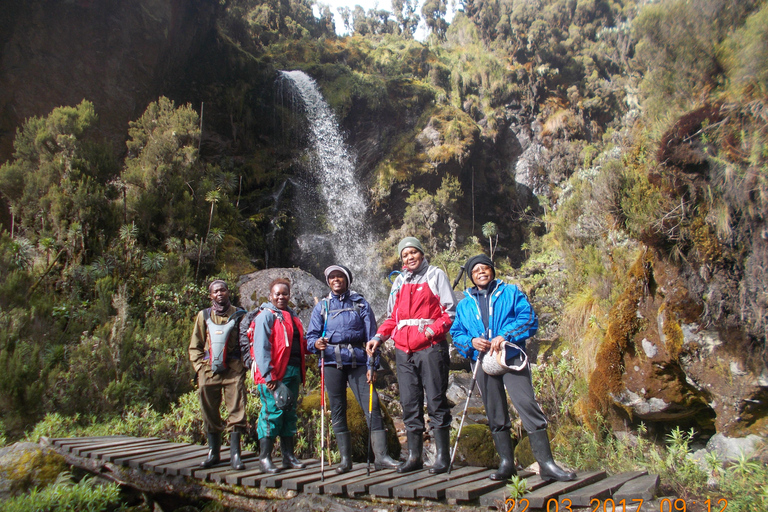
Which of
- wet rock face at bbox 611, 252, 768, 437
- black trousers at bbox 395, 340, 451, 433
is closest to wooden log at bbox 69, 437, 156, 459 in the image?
black trousers at bbox 395, 340, 451, 433

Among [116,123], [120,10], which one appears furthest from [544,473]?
[120,10]

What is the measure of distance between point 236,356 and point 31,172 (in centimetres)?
1087

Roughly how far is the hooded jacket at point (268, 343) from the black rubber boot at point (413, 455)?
1.19m

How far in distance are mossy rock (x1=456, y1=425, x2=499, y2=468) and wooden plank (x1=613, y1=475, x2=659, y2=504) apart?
4.37m

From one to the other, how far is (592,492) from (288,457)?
262 cm

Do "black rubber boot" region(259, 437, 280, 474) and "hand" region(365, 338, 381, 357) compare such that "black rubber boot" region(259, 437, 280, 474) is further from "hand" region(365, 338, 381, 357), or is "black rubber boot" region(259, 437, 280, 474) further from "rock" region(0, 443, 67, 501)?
"rock" region(0, 443, 67, 501)

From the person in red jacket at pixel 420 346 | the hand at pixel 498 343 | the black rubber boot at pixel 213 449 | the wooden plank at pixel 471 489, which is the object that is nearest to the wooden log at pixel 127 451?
the black rubber boot at pixel 213 449

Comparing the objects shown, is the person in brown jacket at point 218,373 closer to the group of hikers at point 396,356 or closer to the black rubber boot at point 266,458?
the group of hikers at point 396,356

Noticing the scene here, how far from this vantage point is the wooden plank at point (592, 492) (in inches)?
94.2

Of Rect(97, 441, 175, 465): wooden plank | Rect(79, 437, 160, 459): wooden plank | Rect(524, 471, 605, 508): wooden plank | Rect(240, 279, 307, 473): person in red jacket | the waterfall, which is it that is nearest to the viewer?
Rect(524, 471, 605, 508): wooden plank

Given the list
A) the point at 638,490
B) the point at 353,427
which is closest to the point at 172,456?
the point at 353,427

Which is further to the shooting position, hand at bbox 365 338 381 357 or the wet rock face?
the wet rock face

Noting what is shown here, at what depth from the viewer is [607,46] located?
31.2 metres

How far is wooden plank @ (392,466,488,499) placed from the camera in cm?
281
